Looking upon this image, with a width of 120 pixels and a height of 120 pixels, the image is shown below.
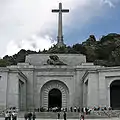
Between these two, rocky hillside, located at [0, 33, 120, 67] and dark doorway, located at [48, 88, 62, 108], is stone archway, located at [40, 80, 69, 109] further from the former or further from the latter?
rocky hillside, located at [0, 33, 120, 67]

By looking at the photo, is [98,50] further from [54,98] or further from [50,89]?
[50,89]

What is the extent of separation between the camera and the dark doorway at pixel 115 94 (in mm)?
52469

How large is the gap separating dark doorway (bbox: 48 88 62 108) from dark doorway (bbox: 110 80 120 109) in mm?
10316

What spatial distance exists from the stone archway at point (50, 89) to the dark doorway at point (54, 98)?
2.64 ft

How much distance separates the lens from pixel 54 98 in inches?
2384

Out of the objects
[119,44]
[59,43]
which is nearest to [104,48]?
[119,44]

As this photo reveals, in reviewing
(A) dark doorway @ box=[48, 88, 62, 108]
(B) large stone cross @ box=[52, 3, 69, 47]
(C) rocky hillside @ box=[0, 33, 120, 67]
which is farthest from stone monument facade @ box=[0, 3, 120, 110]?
(C) rocky hillside @ box=[0, 33, 120, 67]

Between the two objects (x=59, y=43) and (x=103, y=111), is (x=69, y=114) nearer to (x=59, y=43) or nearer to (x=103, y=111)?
(x=103, y=111)

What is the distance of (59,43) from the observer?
6906cm

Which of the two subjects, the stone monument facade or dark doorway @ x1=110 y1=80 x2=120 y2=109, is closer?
dark doorway @ x1=110 y1=80 x2=120 y2=109

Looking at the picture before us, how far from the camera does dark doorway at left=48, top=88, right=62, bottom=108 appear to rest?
197 feet

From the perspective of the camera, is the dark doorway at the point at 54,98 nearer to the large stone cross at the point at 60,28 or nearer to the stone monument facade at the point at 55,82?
the stone monument facade at the point at 55,82

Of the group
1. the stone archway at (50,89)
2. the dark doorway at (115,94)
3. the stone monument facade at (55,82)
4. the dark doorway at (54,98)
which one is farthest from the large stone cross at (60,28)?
the dark doorway at (115,94)

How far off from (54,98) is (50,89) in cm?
220
